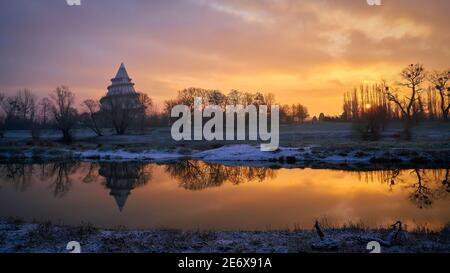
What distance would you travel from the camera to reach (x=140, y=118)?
75.2 m

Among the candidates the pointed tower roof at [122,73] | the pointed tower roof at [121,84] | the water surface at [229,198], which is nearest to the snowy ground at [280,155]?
the water surface at [229,198]

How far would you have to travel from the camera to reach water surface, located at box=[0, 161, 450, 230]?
36.7 ft

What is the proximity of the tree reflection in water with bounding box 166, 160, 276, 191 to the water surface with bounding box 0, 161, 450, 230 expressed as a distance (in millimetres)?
61

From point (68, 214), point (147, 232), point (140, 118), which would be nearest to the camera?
point (147, 232)

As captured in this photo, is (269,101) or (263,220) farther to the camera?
(269,101)

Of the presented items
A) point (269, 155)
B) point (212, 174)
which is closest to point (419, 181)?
point (212, 174)

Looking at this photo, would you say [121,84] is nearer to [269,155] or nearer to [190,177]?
[269,155]

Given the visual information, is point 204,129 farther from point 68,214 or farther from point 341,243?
point 341,243

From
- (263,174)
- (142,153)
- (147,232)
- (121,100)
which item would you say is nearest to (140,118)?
(121,100)

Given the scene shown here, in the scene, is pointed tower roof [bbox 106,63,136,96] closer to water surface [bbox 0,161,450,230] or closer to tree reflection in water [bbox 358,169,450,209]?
water surface [bbox 0,161,450,230]

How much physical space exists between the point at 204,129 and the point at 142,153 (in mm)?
30086

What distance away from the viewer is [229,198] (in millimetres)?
14953

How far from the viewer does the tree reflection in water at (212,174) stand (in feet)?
63.6

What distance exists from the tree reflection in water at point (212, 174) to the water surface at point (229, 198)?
61 millimetres
